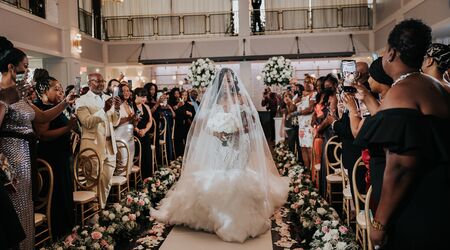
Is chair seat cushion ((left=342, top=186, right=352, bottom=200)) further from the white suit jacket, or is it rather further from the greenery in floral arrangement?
the white suit jacket

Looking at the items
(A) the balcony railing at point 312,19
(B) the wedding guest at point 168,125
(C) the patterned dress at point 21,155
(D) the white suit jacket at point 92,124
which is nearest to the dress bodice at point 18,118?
(C) the patterned dress at point 21,155

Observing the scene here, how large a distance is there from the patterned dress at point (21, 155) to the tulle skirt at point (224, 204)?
75.2 inches

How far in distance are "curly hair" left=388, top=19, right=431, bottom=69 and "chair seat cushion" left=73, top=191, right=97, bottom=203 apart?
3323 mm

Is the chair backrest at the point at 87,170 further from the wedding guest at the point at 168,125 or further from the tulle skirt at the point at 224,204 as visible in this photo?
the wedding guest at the point at 168,125

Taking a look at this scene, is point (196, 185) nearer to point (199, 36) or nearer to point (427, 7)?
point (427, 7)

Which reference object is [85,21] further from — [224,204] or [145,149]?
[224,204]

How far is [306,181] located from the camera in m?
5.61

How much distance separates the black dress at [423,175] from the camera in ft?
5.94

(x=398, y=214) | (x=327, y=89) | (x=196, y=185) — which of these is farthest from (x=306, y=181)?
(x=398, y=214)

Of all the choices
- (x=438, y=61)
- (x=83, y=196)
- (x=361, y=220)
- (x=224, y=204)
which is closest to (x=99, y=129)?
(x=83, y=196)

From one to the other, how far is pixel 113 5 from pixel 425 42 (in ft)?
55.2

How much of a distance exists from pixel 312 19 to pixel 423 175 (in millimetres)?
15573

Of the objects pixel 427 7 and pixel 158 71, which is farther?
pixel 158 71

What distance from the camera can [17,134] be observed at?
2.98 metres
